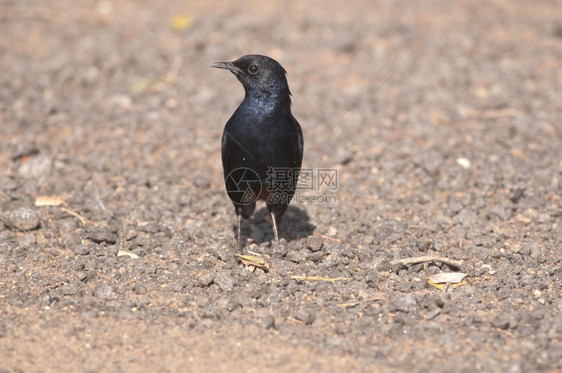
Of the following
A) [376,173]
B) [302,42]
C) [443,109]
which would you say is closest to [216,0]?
[302,42]

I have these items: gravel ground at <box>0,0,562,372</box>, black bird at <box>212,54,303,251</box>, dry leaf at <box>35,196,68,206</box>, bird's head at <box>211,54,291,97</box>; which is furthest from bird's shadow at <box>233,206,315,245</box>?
dry leaf at <box>35,196,68,206</box>

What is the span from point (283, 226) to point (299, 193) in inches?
24.4

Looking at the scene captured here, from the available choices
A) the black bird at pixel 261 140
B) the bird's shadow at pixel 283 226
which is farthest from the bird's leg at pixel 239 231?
the bird's shadow at pixel 283 226

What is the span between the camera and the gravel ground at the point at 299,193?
4.44 m

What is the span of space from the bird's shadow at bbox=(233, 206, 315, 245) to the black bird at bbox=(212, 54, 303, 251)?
40 centimetres

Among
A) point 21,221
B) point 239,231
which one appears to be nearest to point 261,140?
point 239,231

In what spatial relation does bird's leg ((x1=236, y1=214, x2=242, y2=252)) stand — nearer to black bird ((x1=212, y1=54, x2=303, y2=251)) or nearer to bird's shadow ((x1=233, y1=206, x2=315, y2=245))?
black bird ((x1=212, y1=54, x2=303, y2=251))

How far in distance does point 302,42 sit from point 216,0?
6.03 ft

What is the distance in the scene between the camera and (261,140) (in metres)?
5.44

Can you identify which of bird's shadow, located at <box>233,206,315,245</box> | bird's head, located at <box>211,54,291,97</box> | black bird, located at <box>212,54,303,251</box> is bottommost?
bird's shadow, located at <box>233,206,315,245</box>

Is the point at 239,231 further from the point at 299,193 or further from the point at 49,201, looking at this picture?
the point at 49,201

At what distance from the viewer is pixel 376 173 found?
7.10 meters

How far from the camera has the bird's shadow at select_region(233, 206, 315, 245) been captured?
6098 millimetres

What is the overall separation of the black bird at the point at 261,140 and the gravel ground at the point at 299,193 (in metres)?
0.52
